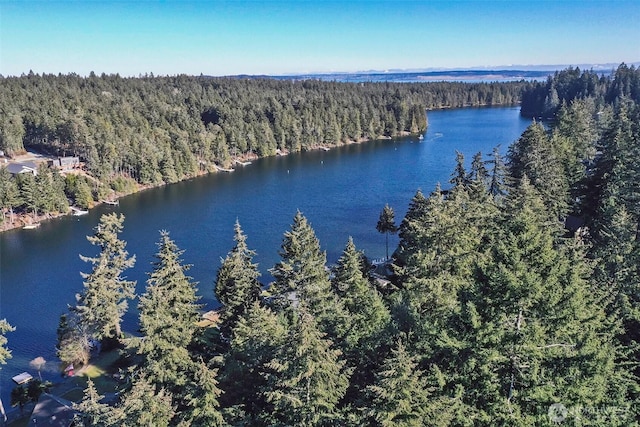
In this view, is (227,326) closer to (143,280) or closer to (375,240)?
(143,280)

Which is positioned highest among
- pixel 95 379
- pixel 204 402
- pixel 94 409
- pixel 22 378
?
pixel 204 402

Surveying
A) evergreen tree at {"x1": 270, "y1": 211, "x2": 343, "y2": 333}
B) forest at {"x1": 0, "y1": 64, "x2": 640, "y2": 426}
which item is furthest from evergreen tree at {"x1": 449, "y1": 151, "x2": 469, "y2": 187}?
evergreen tree at {"x1": 270, "y1": 211, "x2": 343, "y2": 333}

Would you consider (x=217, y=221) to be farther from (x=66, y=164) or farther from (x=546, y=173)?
(x=546, y=173)

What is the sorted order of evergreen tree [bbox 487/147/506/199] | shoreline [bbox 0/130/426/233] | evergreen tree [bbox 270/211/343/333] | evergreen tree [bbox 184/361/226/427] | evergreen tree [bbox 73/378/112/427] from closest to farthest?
evergreen tree [bbox 184/361/226/427], evergreen tree [bbox 73/378/112/427], evergreen tree [bbox 270/211/343/333], evergreen tree [bbox 487/147/506/199], shoreline [bbox 0/130/426/233]

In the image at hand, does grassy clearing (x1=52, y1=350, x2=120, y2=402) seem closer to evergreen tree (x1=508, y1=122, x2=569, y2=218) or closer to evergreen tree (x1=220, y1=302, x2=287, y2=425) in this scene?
evergreen tree (x1=220, y1=302, x2=287, y2=425)

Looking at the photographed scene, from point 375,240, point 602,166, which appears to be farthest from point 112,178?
point 602,166

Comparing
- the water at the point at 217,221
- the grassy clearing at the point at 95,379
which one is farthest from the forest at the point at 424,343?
the water at the point at 217,221

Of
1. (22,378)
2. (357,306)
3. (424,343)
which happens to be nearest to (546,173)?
(357,306)

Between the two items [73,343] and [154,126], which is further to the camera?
[154,126]

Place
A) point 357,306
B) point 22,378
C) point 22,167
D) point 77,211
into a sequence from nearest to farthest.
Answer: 1. point 357,306
2. point 22,378
3. point 77,211
4. point 22,167
